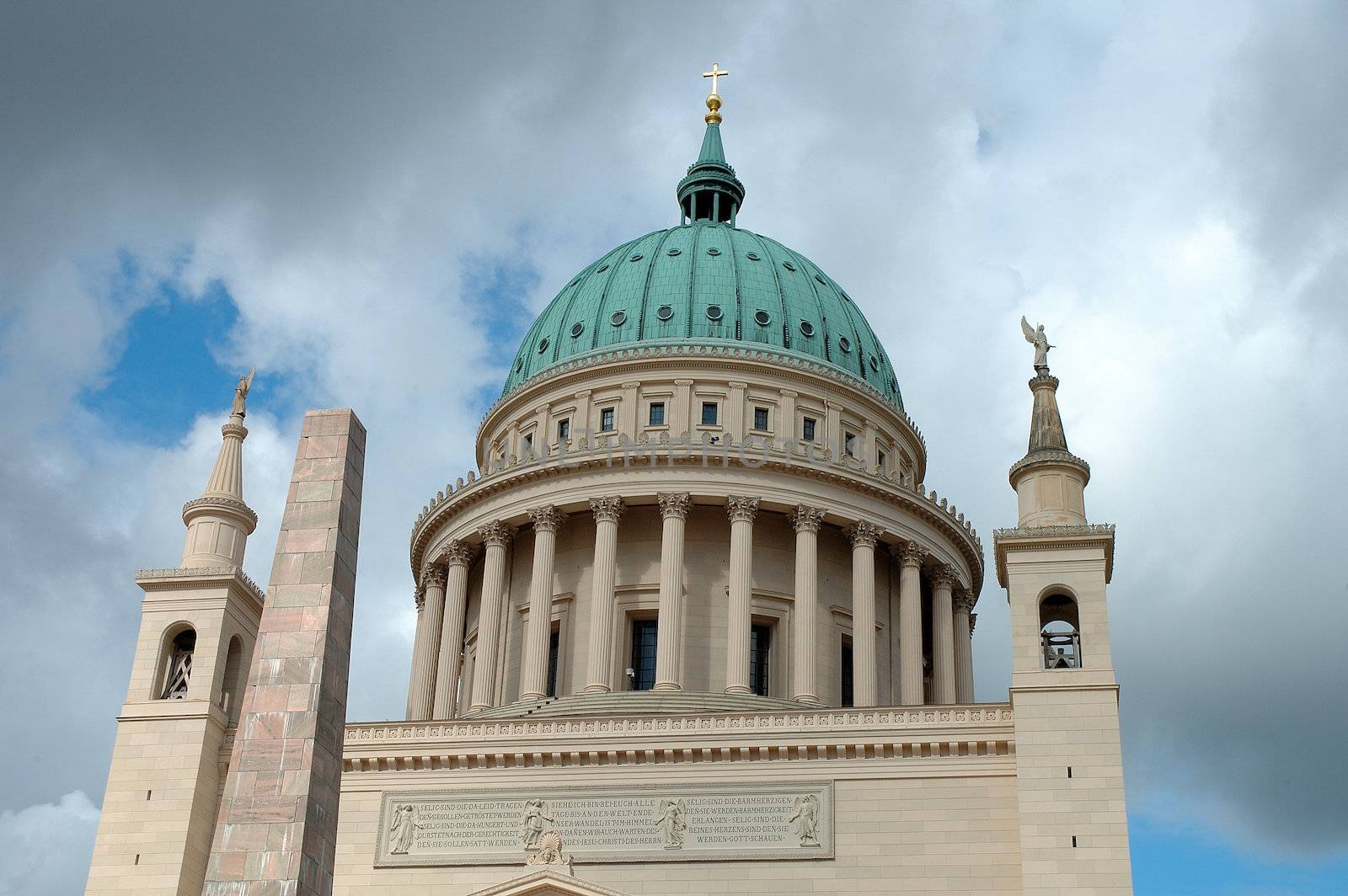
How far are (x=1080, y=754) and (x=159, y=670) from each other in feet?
78.7

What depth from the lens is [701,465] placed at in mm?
56594

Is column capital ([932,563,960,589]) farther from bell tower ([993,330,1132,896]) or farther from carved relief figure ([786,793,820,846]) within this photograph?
carved relief figure ([786,793,820,846])

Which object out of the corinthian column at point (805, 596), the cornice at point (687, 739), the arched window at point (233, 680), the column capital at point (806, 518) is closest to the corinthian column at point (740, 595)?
the column capital at point (806, 518)

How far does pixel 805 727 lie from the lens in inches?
1714

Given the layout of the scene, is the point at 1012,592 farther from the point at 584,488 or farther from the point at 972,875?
the point at 584,488

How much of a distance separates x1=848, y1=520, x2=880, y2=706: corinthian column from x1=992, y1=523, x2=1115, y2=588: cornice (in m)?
10.4

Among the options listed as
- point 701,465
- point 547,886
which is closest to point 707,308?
point 701,465

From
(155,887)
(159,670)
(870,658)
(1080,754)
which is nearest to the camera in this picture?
(1080,754)

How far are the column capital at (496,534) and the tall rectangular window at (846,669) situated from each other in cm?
1160

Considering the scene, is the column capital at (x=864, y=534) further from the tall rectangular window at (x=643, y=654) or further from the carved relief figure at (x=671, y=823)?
the carved relief figure at (x=671, y=823)

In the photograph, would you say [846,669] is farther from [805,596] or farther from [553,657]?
[553,657]

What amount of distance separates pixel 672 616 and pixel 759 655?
157 inches

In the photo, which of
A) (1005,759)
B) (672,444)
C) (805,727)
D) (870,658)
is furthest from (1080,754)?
(672,444)

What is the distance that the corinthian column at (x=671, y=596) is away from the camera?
52406mm
